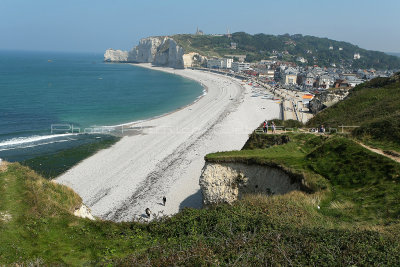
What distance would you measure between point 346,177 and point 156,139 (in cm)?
2906

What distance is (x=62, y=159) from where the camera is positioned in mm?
33188

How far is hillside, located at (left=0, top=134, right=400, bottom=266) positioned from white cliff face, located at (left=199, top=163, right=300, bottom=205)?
87 cm

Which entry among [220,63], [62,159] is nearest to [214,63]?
[220,63]

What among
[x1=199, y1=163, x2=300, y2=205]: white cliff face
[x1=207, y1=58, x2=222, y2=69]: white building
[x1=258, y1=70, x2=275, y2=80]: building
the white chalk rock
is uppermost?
[x1=207, y1=58, x2=222, y2=69]: white building

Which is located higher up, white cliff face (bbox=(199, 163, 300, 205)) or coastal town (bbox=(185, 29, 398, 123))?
coastal town (bbox=(185, 29, 398, 123))

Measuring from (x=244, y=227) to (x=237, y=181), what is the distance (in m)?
8.30

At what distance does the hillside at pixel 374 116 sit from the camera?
59.8 feet

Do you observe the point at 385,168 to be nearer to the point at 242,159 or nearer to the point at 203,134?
the point at 242,159

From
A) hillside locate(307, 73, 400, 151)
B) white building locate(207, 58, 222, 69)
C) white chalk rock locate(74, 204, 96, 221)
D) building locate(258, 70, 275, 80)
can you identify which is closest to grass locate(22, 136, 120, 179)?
white chalk rock locate(74, 204, 96, 221)

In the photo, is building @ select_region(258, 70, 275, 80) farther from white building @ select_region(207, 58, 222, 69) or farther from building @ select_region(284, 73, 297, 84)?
white building @ select_region(207, 58, 222, 69)

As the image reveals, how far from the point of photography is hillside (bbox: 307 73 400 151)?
18.2m

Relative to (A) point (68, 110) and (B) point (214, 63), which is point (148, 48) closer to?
(B) point (214, 63)

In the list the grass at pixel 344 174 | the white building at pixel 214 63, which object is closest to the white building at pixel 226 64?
the white building at pixel 214 63

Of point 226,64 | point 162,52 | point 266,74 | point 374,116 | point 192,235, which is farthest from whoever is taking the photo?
point 162,52
